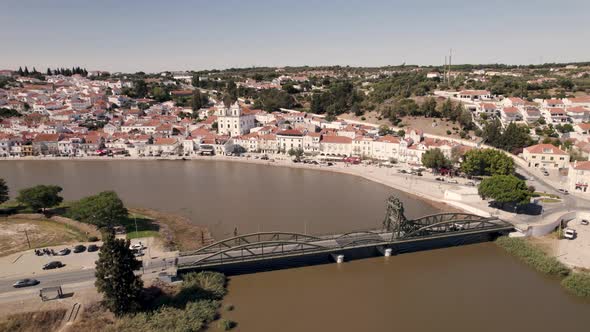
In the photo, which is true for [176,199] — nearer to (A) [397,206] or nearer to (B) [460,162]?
(A) [397,206]

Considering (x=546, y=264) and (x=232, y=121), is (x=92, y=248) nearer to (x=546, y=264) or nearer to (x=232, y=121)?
(x=546, y=264)

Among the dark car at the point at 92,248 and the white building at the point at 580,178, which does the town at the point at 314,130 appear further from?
the dark car at the point at 92,248

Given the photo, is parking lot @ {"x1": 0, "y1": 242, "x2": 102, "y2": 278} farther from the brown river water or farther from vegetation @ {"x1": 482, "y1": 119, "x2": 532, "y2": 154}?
vegetation @ {"x1": 482, "y1": 119, "x2": 532, "y2": 154}

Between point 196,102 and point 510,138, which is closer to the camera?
point 510,138

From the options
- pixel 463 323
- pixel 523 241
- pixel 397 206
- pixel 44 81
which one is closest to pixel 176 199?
pixel 397 206

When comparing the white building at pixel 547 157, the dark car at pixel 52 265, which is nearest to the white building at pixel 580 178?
the white building at pixel 547 157

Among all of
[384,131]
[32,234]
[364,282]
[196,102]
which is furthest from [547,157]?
[196,102]
